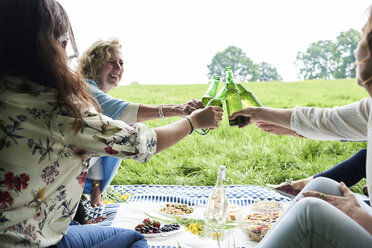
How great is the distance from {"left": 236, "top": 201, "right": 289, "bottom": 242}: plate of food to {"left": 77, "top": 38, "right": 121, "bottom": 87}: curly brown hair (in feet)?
4.28

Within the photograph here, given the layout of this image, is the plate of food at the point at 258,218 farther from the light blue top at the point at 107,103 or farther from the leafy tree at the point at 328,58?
the leafy tree at the point at 328,58

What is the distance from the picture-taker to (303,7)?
5.19 m

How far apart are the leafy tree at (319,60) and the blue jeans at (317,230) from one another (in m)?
5.04

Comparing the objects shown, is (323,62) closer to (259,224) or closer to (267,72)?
(267,72)

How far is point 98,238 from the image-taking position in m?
1.29

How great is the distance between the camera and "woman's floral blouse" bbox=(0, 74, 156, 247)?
1013 mm

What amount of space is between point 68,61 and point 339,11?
200 inches

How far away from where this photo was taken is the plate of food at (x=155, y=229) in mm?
1949

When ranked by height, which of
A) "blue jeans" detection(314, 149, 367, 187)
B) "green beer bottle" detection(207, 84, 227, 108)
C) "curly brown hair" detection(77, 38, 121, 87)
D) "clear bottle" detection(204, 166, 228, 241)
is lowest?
"clear bottle" detection(204, 166, 228, 241)

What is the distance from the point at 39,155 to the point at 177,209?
4.75 ft

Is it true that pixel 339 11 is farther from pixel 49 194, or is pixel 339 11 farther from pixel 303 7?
pixel 49 194

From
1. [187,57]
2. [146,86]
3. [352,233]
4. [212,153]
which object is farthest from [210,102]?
[146,86]

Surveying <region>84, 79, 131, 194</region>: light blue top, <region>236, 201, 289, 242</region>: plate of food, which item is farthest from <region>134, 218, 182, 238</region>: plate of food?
<region>84, 79, 131, 194</region>: light blue top

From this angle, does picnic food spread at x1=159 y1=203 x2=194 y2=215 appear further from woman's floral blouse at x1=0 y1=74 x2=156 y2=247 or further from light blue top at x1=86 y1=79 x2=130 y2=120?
woman's floral blouse at x1=0 y1=74 x2=156 y2=247
